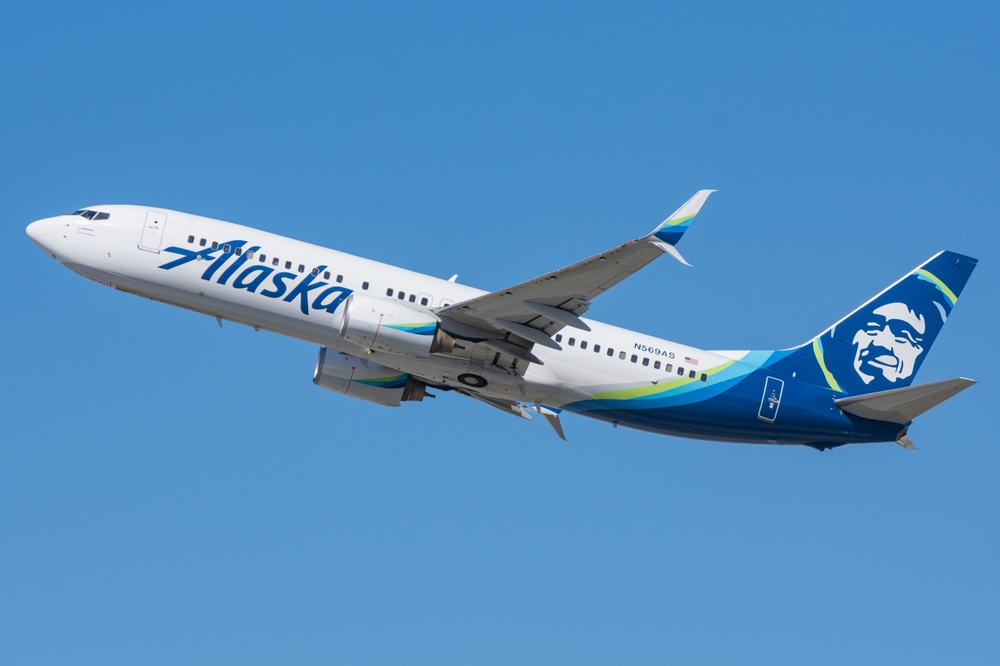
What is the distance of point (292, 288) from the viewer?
35.1 m

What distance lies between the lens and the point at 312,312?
3506 cm

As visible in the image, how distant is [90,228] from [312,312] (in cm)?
847

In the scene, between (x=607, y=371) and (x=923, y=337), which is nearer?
(x=607, y=371)

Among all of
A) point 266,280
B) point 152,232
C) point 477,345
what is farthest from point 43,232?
point 477,345

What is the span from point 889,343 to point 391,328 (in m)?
18.9

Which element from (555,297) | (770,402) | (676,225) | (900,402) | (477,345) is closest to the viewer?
(676,225)

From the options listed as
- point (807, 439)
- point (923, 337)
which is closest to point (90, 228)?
point (807, 439)

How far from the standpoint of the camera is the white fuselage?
35281mm

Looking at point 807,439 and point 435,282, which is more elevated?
point 435,282

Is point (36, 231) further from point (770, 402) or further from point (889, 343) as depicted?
point (889, 343)

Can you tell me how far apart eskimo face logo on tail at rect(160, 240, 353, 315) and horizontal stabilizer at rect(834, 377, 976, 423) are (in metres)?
18.0

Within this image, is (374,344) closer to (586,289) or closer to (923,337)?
(586,289)

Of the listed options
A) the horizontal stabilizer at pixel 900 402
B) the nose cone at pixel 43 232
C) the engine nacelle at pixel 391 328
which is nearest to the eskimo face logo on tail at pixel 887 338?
the horizontal stabilizer at pixel 900 402

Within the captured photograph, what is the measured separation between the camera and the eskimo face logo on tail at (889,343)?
3906 centimetres
